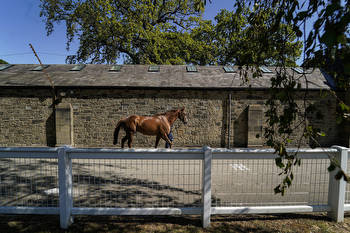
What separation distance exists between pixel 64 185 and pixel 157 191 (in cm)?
202

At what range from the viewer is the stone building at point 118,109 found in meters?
10.5

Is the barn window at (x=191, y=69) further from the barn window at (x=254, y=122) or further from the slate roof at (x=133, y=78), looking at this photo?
the barn window at (x=254, y=122)

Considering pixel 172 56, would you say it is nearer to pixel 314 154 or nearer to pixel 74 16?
pixel 74 16

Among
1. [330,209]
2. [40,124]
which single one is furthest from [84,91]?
[330,209]

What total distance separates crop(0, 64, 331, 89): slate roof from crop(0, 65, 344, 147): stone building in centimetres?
6

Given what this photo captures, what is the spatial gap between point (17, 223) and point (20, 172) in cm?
344

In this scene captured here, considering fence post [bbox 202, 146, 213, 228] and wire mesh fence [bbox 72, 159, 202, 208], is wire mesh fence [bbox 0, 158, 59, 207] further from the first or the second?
fence post [bbox 202, 146, 213, 228]

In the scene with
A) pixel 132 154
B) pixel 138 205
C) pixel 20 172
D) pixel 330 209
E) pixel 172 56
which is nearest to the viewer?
pixel 132 154

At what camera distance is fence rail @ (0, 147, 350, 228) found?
2.84 metres

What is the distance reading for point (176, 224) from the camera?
2.97 m

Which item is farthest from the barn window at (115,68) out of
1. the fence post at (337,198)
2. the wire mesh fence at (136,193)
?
the fence post at (337,198)

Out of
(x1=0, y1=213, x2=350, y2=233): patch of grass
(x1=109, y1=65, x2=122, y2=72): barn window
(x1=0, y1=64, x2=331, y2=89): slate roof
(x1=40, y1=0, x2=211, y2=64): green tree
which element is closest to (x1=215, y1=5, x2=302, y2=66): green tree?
(x1=0, y1=213, x2=350, y2=233): patch of grass

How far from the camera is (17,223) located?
297 centimetres

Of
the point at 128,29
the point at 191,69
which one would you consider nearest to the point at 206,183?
the point at 191,69
